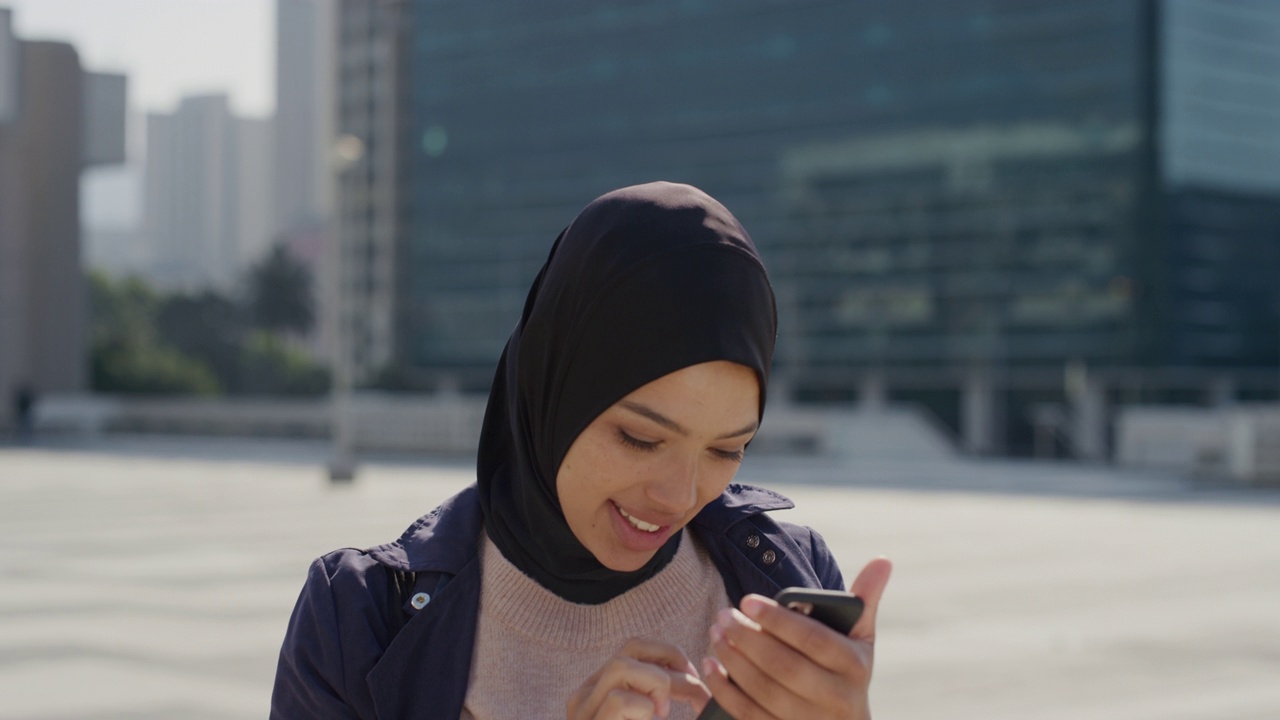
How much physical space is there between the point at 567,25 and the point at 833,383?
24300 mm

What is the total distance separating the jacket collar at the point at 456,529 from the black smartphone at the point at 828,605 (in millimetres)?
648

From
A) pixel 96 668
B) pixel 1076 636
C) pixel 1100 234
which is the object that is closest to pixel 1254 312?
pixel 1100 234

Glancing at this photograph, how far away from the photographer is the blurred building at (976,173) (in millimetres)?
57062

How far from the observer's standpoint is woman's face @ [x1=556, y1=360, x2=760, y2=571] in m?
1.79

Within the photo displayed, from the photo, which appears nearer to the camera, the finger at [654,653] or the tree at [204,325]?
the finger at [654,653]

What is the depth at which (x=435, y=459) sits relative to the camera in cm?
3409

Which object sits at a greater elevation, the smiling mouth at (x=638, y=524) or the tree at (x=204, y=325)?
the smiling mouth at (x=638, y=524)

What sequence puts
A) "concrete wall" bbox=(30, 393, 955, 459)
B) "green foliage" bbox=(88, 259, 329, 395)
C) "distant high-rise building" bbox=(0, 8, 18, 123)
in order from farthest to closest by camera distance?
"green foliage" bbox=(88, 259, 329, 395)
"concrete wall" bbox=(30, 393, 955, 459)
"distant high-rise building" bbox=(0, 8, 18, 123)

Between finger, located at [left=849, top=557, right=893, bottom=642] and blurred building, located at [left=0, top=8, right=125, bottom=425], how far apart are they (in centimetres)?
5596

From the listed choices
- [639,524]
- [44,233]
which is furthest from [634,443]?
[44,233]

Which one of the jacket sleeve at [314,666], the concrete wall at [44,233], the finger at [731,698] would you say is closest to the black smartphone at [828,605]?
the finger at [731,698]

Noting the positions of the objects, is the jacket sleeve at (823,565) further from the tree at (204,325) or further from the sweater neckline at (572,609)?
the tree at (204,325)

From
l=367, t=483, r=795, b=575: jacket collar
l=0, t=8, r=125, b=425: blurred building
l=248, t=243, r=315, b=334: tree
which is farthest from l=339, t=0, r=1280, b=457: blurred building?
l=367, t=483, r=795, b=575: jacket collar

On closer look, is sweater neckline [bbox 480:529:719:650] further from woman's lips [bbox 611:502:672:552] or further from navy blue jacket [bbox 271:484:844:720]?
woman's lips [bbox 611:502:672:552]
